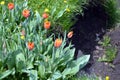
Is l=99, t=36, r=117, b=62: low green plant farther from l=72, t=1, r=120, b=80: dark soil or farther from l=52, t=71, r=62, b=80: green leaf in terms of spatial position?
l=52, t=71, r=62, b=80: green leaf

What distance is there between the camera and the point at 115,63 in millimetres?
3807

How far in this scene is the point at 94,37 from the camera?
4500mm

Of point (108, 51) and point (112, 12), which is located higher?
point (112, 12)

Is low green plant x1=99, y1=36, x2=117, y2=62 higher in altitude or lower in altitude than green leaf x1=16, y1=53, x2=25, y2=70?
lower

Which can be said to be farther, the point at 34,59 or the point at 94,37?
the point at 94,37

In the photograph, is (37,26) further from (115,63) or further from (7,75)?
(115,63)

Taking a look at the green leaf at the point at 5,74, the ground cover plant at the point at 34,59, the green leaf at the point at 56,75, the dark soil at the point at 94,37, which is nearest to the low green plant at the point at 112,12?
the dark soil at the point at 94,37

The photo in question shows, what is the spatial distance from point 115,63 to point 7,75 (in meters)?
1.50

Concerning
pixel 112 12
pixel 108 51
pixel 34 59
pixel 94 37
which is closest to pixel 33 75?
pixel 34 59

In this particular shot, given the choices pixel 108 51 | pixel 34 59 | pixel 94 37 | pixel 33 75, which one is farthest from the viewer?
pixel 94 37

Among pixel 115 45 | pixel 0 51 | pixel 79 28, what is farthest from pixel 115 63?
pixel 0 51

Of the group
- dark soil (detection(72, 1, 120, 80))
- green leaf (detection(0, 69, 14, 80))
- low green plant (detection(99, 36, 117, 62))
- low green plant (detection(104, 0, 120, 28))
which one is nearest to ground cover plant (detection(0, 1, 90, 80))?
green leaf (detection(0, 69, 14, 80))

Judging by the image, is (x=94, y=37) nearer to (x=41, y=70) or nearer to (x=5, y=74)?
(x=41, y=70)

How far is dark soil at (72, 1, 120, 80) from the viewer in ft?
12.4
